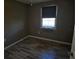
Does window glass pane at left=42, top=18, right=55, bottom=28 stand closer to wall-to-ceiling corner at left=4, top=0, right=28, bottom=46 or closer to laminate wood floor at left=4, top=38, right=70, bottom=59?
wall-to-ceiling corner at left=4, top=0, right=28, bottom=46

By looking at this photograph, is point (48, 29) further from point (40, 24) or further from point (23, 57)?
point (23, 57)

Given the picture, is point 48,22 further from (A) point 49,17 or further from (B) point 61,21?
(B) point 61,21

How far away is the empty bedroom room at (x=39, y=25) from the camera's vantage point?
423 cm

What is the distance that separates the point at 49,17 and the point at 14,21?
2.20m

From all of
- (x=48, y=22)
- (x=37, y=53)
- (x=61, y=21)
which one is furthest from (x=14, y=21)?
(x=61, y=21)

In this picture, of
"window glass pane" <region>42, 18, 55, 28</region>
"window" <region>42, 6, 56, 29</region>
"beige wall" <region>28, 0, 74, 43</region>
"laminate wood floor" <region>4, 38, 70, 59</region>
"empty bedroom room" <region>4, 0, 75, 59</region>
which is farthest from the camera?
"window glass pane" <region>42, 18, 55, 28</region>

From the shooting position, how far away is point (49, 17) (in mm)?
5285

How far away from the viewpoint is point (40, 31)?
565cm

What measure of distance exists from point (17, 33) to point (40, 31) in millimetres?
1556

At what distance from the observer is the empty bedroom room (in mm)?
4227

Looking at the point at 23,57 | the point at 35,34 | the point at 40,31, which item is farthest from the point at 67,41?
the point at 23,57

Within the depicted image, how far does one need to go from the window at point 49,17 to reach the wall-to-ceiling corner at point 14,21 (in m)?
1.39

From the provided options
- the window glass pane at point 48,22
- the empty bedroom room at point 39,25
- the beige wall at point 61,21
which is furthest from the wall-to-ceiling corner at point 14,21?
the window glass pane at point 48,22

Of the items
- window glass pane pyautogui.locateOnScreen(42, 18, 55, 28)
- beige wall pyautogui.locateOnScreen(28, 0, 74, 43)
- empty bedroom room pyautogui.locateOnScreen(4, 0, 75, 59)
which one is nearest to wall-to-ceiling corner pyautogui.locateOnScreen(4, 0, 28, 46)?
empty bedroom room pyautogui.locateOnScreen(4, 0, 75, 59)
